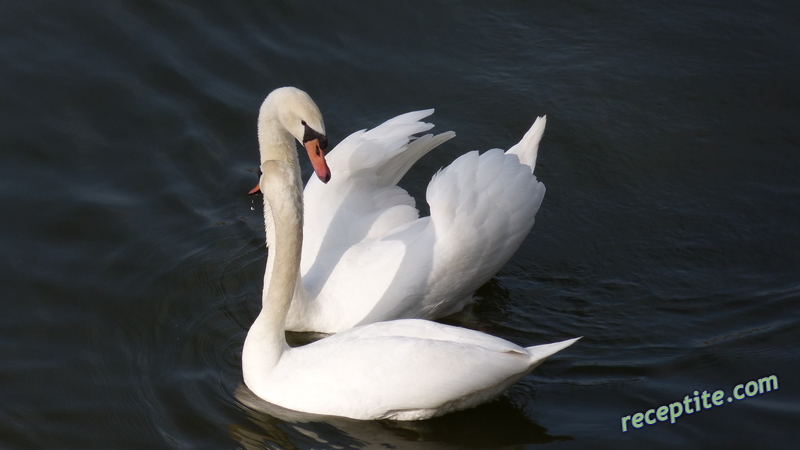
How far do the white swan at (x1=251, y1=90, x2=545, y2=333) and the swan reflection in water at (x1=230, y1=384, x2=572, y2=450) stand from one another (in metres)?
0.98

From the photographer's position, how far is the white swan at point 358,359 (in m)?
6.08

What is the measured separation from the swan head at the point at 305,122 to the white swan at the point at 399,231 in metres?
0.02

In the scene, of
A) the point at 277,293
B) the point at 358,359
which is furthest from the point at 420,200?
the point at 358,359

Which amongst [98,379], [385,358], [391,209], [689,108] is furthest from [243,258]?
[689,108]

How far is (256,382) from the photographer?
6.48 meters

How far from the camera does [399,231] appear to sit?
298 inches

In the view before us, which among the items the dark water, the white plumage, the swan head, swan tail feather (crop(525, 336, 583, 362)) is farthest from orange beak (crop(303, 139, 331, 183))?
swan tail feather (crop(525, 336, 583, 362))

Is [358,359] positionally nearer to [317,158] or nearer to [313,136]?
[317,158]

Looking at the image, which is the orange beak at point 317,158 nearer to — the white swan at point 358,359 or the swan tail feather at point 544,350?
the white swan at point 358,359

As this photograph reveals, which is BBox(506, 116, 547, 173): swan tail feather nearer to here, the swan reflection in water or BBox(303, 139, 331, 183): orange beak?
BBox(303, 139, 331, 183): orange beak

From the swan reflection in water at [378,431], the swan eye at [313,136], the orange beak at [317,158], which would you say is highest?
the swan eye at [313,136]

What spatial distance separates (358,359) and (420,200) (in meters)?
3.07

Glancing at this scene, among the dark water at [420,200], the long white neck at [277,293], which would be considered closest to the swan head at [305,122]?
the long white neck at [277,293]

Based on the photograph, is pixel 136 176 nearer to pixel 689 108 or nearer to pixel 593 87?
pixel 593 87
